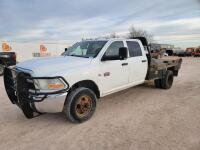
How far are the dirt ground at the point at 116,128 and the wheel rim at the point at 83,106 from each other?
22 cm

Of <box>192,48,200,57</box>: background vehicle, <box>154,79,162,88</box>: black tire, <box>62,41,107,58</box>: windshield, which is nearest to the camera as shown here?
<box>62,41,107,58</box>: windshield

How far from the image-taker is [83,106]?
4.59 metres

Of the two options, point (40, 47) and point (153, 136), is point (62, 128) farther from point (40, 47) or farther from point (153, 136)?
point (40, 47)

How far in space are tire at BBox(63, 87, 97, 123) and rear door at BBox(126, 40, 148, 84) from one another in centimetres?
164

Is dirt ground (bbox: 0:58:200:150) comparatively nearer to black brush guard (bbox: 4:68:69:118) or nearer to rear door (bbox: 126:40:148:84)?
black brush guard (bbox: 4:68:69:118)

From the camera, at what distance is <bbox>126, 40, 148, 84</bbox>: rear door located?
585cm

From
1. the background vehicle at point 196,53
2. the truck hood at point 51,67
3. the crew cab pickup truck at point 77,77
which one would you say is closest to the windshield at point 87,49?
the crew cab pickup truck at point 77,77

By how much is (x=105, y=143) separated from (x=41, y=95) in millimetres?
1521

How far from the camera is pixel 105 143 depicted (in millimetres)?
3598

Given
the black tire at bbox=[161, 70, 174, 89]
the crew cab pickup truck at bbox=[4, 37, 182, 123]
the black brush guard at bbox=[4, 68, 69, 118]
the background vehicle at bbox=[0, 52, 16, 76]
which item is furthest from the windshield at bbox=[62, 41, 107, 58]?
the background vehicle at bbox=[0, 52, 16, 76]

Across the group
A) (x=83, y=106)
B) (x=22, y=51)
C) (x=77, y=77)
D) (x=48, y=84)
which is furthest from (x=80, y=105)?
(x=22, y=51)

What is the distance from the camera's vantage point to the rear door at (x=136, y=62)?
5848 millimetres

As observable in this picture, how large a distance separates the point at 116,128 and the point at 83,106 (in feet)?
2.95

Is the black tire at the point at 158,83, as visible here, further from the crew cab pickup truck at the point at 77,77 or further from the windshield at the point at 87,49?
the windshield at the point at 87,49
